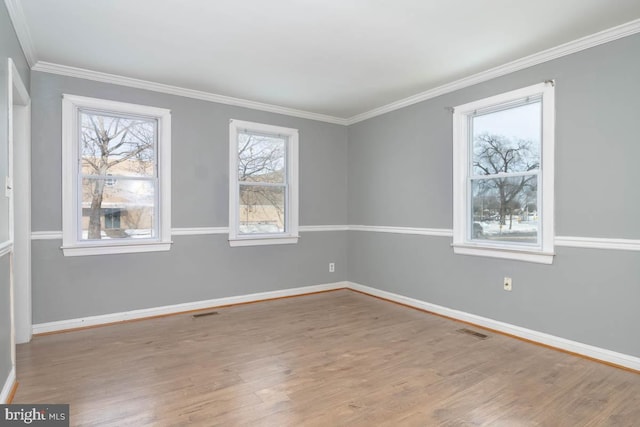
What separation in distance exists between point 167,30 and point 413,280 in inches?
143

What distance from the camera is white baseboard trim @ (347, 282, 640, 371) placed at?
109 inches

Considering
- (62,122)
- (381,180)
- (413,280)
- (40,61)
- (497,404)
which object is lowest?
(497,404)

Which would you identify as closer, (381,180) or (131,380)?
(131,380)

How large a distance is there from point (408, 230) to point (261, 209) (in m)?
1.94

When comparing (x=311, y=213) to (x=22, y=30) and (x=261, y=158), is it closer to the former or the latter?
(x=261, y=158)

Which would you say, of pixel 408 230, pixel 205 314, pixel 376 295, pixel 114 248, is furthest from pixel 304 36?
pixel 376 295

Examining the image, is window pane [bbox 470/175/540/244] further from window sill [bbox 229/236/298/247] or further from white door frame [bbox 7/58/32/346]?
white door frame [bbox 7/58/32/346]

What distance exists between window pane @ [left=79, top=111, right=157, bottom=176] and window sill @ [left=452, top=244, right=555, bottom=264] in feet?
11.6

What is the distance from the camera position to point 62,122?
3.56m

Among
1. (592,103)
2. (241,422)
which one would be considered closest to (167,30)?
(241,422)

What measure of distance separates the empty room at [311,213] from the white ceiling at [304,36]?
24 millimetres

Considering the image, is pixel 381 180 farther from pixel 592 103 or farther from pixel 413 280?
pixel 592 103

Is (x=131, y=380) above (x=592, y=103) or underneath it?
underneath

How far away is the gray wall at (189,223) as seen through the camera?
352 cm
